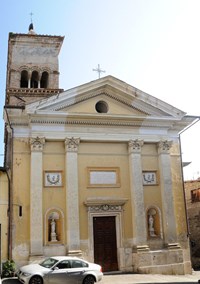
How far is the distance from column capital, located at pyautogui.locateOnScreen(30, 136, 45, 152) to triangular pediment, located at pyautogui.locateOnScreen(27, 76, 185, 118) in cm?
141

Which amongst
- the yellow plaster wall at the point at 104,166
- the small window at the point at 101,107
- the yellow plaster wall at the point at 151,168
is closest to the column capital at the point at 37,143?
the yellow plaster wall at the point at 104,166

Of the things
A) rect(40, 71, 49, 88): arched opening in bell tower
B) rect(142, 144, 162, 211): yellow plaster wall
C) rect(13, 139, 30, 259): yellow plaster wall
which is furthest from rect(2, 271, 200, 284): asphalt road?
rect(40, 71, 49, 88): arched opening in bell tower

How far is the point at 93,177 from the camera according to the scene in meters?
17.6

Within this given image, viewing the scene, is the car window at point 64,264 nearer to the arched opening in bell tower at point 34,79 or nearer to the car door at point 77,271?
the car door at point 77,271

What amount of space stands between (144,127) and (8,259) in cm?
897

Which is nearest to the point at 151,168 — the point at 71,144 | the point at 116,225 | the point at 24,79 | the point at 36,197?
the point at 116,225

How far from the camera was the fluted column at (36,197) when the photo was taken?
52.0 ft

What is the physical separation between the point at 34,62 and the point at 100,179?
32.8 ft

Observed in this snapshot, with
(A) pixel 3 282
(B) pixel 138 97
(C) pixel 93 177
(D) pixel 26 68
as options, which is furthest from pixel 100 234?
(D) pixel 26 68

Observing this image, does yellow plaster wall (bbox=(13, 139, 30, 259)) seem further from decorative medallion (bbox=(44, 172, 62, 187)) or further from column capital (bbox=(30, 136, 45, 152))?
decorative medallion (bbox=(44, 172, 62, 187))

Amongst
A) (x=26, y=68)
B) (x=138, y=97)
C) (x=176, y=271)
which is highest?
(x=26, y=68)

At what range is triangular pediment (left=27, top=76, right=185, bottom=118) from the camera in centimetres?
1769

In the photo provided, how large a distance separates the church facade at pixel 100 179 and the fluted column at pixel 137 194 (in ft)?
0.15

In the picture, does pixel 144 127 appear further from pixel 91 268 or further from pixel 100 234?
pixel 91 268
